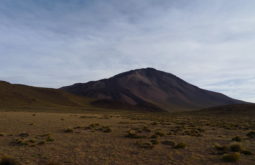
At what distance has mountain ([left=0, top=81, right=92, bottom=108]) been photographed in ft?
287

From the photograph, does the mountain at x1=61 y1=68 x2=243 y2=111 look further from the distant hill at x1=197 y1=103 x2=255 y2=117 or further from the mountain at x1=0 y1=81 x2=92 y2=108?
the distant hill at x1=197 y1=103 x2=255 y2=117

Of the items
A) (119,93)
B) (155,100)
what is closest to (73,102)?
(119,93)

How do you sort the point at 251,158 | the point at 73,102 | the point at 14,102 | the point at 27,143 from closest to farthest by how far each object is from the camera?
the point at 251,158 → the point at 27,143 → the point at 14,102 → the point at 73,102

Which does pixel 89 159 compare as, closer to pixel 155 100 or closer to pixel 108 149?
pixel 108 149

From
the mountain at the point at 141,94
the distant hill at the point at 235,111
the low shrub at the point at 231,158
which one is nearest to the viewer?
the low shrub at the point at 231,158

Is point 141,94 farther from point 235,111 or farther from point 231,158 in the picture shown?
point 231,158

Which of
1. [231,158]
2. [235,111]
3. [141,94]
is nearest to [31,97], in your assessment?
[235,111]

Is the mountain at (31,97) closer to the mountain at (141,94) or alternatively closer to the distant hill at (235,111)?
the mountain at (141,94)

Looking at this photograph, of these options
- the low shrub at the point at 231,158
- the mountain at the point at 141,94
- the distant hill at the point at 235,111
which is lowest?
the low shrub at the point at 231,158

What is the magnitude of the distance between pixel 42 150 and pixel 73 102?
10660cm

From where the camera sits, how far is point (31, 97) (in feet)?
329

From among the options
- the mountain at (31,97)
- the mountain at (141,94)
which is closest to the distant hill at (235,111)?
the mountain at (31,97)

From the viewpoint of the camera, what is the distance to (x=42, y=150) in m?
12.3

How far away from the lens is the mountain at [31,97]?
3445 inches
